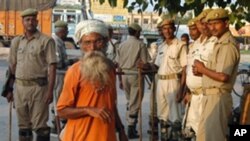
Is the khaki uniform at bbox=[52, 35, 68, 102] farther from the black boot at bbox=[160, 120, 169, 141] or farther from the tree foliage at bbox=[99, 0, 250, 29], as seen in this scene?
the tree foliage at bbox=[99, 0, 250, 29]

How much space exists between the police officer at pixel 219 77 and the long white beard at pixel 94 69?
210cm

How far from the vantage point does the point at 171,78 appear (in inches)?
365

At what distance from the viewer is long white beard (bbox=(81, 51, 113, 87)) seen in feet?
14.9

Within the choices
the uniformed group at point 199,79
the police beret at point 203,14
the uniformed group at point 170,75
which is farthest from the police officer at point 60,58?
the police beret at point 203,14

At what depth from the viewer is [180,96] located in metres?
9.17

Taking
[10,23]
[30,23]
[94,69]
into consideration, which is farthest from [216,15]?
[10,23]

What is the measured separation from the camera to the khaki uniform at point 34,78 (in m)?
8.16

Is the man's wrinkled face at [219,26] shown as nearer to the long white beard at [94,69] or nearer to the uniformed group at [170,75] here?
the uniformed group at [170,75]

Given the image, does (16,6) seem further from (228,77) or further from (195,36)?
(228,77)

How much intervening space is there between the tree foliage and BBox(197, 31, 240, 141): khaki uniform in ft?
1.62

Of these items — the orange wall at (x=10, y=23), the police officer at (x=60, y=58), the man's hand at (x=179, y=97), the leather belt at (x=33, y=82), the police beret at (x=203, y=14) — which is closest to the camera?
the police beret at (x=203, y=14)

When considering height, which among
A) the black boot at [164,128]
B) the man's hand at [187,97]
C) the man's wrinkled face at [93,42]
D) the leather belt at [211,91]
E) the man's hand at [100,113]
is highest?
the man's wrinkled face at [93,42]

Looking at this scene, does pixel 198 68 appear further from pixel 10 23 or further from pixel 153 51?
pixel 10 23

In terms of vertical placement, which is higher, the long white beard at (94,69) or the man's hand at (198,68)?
the long white beard at (94,69)
